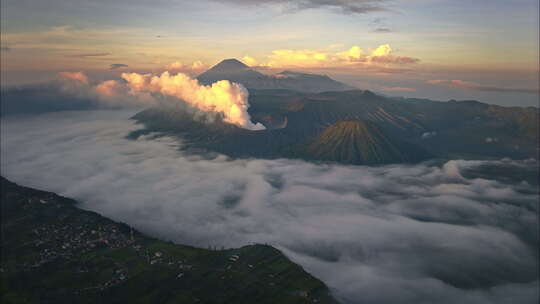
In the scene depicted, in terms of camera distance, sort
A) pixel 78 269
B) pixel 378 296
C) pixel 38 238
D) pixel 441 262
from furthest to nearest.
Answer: pixel 38 238
pixel 441 262
pixel 78 269
pixel 378 296

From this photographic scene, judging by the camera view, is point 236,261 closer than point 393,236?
Yes

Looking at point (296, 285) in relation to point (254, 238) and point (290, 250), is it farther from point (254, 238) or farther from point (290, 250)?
point (254, 238)

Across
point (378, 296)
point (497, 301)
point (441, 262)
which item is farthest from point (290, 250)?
point (497, 301)

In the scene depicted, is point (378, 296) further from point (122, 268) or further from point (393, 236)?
point (122, 268)

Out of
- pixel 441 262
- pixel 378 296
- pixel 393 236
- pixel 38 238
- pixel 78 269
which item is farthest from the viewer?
pixel 393 236

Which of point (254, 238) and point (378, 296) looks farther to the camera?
point (254, 238)

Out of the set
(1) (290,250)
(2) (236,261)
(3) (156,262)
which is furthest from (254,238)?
(3) (156,262)
